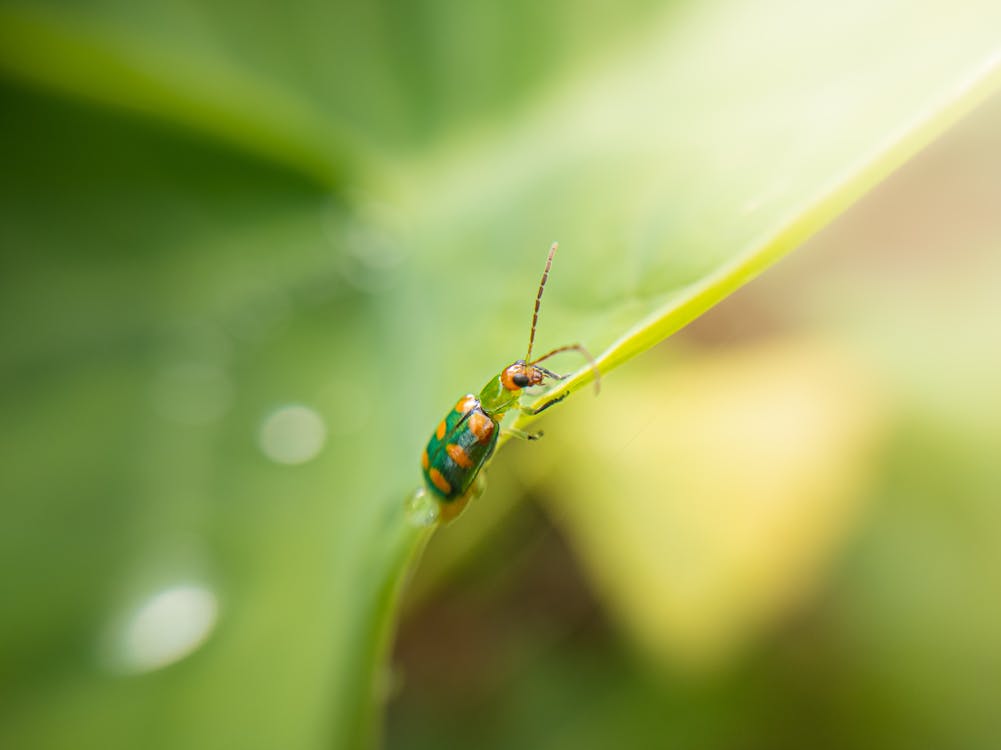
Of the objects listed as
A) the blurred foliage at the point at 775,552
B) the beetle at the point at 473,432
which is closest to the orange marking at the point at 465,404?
the beetle at the point at 473,432

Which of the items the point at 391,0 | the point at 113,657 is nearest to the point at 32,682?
the point at 113,657

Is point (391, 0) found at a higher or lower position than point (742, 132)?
higher

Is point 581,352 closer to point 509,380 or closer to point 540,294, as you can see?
point 540,294

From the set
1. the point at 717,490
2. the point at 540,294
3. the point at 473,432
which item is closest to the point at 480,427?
the point at 473,432

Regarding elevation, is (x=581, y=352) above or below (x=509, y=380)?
below

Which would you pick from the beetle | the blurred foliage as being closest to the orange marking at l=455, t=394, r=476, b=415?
the beetle

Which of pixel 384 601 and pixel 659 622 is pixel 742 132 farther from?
pixel 659 622

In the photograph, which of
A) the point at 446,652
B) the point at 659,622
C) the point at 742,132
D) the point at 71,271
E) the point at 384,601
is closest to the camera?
the point at 384,601

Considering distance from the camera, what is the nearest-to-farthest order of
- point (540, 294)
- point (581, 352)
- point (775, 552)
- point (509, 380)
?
point (581, 352), point (540, 294), point (509, 380), point (775, 552)
